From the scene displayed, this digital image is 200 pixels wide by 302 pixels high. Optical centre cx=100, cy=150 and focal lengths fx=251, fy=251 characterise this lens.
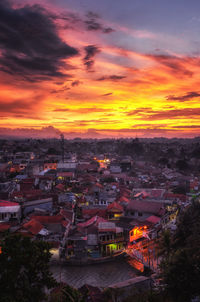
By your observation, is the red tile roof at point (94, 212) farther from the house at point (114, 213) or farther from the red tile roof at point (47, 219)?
the red tile roof at point (47, 219)

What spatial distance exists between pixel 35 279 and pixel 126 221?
1058 centimetres

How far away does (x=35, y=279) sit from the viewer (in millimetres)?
5566

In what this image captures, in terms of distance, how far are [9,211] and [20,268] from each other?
10.2m

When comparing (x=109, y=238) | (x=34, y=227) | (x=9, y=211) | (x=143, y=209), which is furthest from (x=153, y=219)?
(x=9, y=211)

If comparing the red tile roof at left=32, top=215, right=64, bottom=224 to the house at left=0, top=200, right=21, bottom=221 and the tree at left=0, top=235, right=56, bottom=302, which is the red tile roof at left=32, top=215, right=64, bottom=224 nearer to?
the house at left=0, top=200, right=21, bottom=221

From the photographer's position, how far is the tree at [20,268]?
502cm

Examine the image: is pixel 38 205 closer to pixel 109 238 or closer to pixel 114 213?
pixel 114 213

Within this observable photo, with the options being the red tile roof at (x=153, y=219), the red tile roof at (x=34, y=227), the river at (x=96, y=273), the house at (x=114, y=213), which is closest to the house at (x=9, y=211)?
the red tile roof at (x=34, y=227)

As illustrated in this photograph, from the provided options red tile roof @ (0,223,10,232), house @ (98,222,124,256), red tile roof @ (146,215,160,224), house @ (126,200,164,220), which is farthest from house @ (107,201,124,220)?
red tile roof @ (0,223,10,232)

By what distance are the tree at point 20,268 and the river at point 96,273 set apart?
6.08 m

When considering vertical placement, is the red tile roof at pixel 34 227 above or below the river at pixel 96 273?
above

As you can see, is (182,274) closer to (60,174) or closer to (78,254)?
(78,254)

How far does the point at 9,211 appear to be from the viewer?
583 inches

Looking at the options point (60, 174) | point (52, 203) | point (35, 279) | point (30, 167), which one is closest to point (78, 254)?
point (52, 203)
